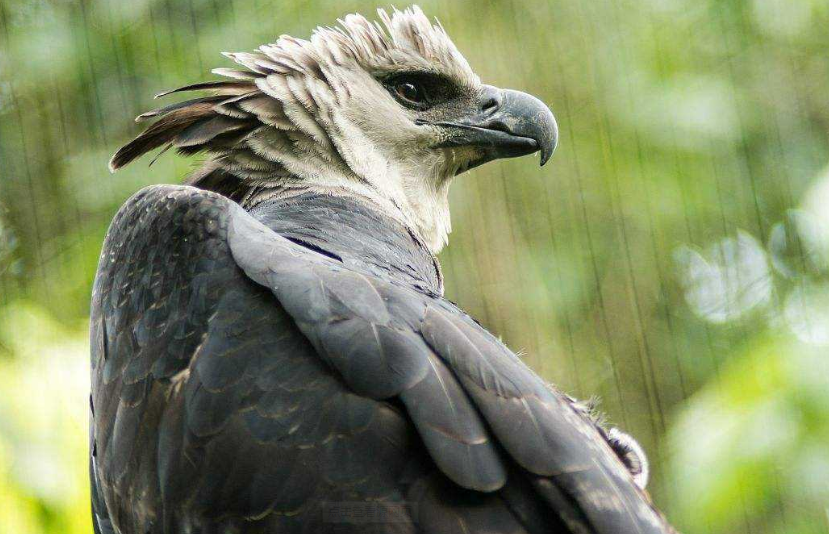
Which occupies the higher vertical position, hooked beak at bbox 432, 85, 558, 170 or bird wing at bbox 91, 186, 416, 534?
→ hooked beak at bbox 432, 85, 558, 170

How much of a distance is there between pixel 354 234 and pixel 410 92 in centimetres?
90

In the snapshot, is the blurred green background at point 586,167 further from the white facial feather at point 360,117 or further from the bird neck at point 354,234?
the bird neck at point 354,234

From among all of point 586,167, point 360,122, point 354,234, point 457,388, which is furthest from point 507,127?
point 586,167

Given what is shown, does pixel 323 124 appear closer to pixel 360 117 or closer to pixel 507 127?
pixel 360 117

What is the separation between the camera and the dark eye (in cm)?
348

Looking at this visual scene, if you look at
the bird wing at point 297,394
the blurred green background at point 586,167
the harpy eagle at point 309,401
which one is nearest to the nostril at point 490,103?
the harpy eagle at point 309,401

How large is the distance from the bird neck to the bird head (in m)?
0.12

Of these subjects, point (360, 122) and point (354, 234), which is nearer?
point (354, 234)

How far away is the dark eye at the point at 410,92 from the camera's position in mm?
3480

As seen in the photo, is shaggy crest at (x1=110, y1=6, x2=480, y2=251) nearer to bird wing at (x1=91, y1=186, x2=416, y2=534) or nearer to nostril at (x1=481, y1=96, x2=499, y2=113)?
nostril at (x1=481, y1=96, x2=499, y2=113)

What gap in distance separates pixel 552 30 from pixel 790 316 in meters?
2.78

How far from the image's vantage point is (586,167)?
6.90 meters

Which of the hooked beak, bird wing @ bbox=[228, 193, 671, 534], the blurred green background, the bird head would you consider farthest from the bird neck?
the blurred green background

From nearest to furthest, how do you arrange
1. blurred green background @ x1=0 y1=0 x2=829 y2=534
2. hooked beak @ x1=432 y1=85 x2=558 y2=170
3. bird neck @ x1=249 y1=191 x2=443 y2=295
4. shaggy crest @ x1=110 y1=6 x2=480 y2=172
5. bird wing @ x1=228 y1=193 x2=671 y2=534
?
bird wing @ x1=228 y1=193 x2=671 y2=534
bird neck @ x1=249 y1=191 x2=443 y2=295
shaggy crest @ x1=110 y1=6 x2=480 y2=172
hooked beak @ x1=432 y1=85 x2=558 y2=170
blurred green background @ x1=0 y1=0 x2=829 y2=534
